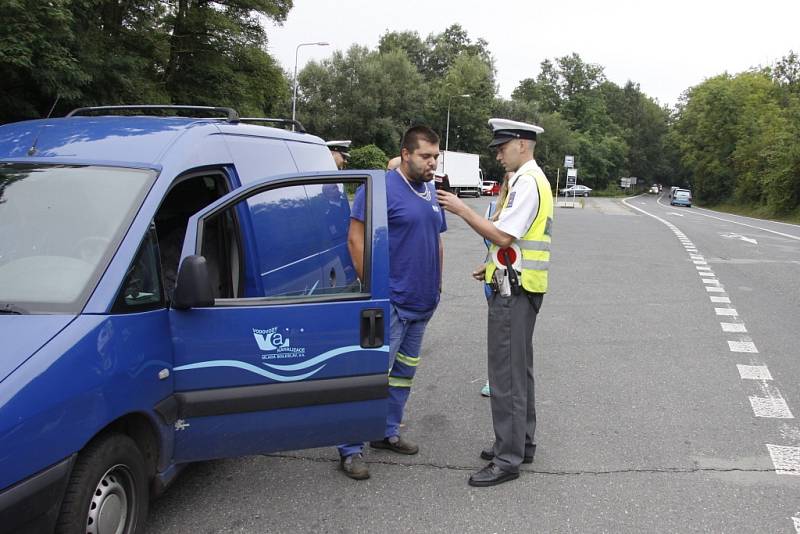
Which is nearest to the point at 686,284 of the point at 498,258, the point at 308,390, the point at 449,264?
the point at 449,264

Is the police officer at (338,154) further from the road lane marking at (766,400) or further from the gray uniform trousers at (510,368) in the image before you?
the road lane marking at (766,400)

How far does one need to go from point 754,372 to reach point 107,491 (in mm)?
5285

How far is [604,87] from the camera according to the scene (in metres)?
108

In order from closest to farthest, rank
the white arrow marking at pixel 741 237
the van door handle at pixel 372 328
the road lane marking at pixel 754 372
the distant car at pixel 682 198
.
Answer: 1. the van door handle at pixel 372 328
2. the road lane marking at pixel 754 372
3. the white arrow marking at pixel 741 237
4. the distant car at pixel 682 198

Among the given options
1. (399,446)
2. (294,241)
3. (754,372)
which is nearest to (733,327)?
(754,372)

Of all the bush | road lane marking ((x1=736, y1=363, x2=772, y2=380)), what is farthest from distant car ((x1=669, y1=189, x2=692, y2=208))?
road lane marking ((x1=736, y1=363, x2=772, y2=380))

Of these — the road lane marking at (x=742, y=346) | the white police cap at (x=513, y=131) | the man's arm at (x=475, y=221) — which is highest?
the white police cap at (x=513, y=131)

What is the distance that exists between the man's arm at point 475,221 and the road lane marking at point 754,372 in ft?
10.9

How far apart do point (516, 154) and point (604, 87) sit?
113552 mm

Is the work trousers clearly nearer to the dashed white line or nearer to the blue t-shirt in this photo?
the blue t-shirt

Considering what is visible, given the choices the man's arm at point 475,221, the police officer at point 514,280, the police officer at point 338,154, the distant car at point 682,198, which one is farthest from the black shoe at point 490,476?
the distant car at point 682,198

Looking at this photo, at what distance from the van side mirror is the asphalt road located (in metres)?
1.14

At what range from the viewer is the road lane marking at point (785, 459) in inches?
152

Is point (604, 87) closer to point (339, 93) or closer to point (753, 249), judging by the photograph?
point (339, 93)
